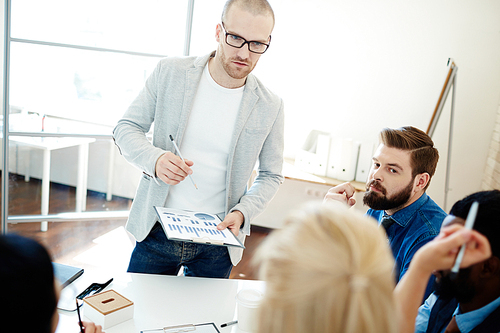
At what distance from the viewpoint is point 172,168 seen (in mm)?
1444

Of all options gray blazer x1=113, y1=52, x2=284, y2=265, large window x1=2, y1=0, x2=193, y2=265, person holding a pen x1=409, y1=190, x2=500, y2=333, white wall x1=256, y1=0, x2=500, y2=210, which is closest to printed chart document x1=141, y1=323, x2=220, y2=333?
gray blazer x1=113, y1=52, x2=284, y2=265

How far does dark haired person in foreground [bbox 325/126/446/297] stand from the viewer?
1543 millimetres

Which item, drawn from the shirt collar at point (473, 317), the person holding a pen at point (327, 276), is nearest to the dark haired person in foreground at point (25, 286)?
the person holding a pen at point (327, 276)

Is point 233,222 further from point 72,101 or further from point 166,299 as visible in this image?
point 72,101

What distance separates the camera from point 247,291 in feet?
4.02

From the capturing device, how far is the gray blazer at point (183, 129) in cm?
162

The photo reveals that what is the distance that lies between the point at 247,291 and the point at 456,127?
3209 mm

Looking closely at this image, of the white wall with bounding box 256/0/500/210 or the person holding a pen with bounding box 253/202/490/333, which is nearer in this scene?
the person holding a pen with bounding box 253/202/490/333

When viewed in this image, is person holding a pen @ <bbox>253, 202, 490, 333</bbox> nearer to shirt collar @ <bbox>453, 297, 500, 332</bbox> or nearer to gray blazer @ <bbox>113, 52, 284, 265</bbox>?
shirt collar @ <bbox>453, 297, 500, 332</bbox>

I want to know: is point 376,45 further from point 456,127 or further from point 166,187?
point 166,187

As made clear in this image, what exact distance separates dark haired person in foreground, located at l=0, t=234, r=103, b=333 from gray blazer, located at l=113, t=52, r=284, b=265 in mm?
987

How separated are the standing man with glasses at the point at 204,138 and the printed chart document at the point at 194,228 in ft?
0.33

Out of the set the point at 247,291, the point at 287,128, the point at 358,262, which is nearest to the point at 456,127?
the point at 287,128

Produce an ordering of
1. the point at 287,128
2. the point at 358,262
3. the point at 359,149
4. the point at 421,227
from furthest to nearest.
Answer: the point at 287,128, the point at 359,149, the point at 421,227, the point at 358,262
